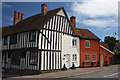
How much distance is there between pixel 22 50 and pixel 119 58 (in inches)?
841

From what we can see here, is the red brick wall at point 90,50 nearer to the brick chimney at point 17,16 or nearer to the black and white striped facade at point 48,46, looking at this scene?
the black and white striped facade at point 48,46

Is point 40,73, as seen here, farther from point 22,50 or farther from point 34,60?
point 22,50

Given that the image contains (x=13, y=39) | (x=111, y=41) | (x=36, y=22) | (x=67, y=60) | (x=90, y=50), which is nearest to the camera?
(x=36, y=22)

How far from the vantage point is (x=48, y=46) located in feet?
50.3

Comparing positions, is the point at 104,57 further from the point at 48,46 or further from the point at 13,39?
the point at 13,39

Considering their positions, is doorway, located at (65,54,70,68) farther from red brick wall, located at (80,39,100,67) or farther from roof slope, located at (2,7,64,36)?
roof slope, located at (2,7,64,36)

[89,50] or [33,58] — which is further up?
[89,50]

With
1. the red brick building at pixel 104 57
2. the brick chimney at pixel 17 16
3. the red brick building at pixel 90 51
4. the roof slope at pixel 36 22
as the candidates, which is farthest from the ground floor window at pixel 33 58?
the red brick building at pixel 104 57

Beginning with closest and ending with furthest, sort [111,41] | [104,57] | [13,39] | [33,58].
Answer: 1. [33,58]
2. [13,39]
3. [104,57]
4. [111,41]

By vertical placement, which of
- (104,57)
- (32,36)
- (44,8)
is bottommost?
(104,57)

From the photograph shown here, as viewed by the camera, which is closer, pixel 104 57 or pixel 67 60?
pixel 67 60

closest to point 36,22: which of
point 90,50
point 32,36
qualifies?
point 32,36

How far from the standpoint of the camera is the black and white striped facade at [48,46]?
14539mm

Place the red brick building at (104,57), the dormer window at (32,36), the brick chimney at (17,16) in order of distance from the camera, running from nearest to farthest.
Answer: the dormer window at (32,36) < the brick chimney at (17,16) < the red brick building at (104,57)
